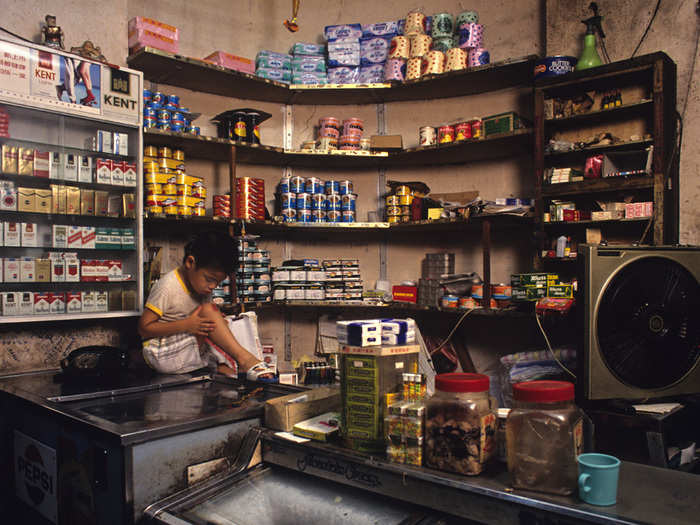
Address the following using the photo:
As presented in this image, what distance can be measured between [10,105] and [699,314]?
3.48 meters

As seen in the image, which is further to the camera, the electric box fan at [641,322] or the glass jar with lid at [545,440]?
the electric box fan at [641,322]

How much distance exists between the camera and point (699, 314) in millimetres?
1898

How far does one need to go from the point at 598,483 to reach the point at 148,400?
1471 mm

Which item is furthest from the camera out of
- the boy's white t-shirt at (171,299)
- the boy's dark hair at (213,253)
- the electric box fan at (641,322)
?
the boy's white t-shirt at (171,299)

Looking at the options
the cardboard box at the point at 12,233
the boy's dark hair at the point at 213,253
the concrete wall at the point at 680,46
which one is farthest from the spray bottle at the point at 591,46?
the cardboard box at the point at 12,233

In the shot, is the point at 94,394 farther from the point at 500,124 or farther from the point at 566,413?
the point at 500,124

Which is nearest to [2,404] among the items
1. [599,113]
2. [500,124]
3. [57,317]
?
[57,317]

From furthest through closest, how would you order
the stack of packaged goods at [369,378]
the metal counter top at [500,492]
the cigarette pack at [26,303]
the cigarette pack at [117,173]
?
the cigarette pack at [117,173]
the cigarette pack at [26,303]
the stack of packaged goods at [369,378]
the metal counter top at [500,492]

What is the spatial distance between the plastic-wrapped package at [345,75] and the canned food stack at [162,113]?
1250 millimetres

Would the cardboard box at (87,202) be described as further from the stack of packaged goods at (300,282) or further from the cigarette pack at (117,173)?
the stack of packaged goods at (300,282)

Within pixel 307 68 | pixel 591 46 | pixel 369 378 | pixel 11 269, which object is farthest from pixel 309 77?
pixel 369 378

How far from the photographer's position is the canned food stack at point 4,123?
2914 mm

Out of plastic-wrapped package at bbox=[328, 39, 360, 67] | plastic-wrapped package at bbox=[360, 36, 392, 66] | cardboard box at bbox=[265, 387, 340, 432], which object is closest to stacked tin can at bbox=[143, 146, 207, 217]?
plastic-wrapped package at bbox=[328, 39, 360, 67]

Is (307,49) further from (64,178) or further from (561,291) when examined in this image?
(561,291)
